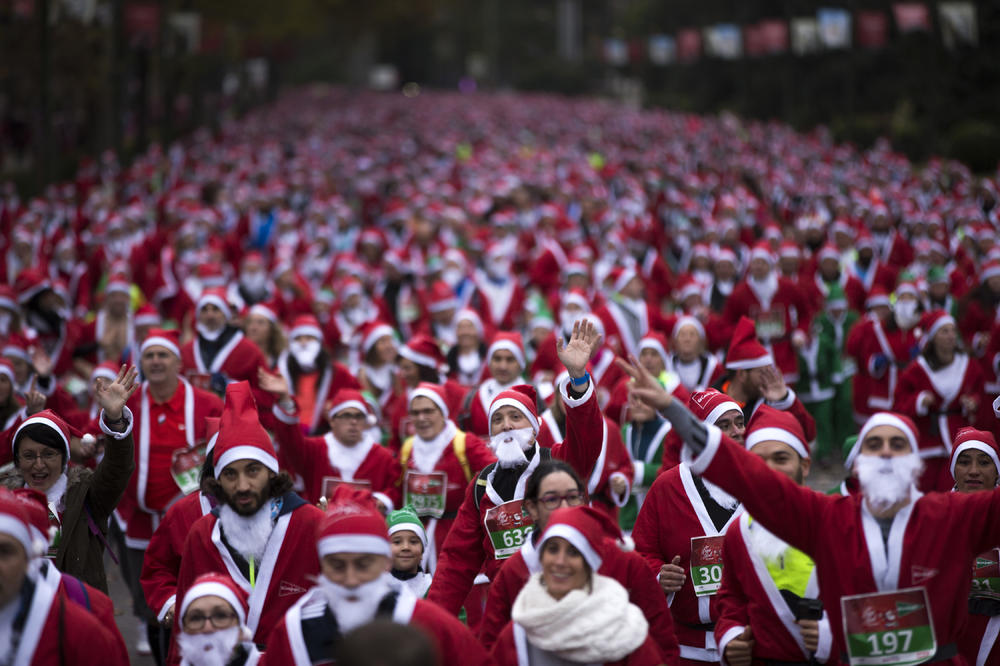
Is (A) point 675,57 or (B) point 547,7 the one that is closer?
(A) point 675,57

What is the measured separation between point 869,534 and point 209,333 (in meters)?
6.38

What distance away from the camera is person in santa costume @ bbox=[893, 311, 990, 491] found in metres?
9.79

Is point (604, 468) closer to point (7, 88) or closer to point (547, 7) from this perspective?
point (7, 88)

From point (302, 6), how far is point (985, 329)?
56866mm

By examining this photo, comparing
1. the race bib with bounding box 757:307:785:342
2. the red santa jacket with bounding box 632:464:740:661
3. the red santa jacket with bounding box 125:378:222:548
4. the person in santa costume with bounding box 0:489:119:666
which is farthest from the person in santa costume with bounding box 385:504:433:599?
the race bib with bounding box 757:307:785:342

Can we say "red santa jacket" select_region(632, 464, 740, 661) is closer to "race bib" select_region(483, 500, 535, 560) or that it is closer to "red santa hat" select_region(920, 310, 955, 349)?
"race bib" select_region(483, 500, 535, 560)

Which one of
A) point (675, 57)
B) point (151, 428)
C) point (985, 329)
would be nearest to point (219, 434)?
point (151, 428)

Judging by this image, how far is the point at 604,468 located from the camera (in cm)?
727

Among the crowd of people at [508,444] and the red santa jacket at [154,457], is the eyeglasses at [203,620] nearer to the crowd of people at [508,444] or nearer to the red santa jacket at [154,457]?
the crowd of people at [508,444]

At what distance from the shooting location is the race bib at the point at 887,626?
4438 millimetres

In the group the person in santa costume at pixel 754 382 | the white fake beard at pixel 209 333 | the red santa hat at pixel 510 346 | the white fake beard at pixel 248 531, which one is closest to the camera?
the white fake beard at pixel 248 531

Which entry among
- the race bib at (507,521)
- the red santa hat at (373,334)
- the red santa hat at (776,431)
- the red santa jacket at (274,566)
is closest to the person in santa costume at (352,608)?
the red santa jacket at (274,566)

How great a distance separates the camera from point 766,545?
513cm

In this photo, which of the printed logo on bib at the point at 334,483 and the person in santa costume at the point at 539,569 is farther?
the printed logo on bib at the point at 334,483
